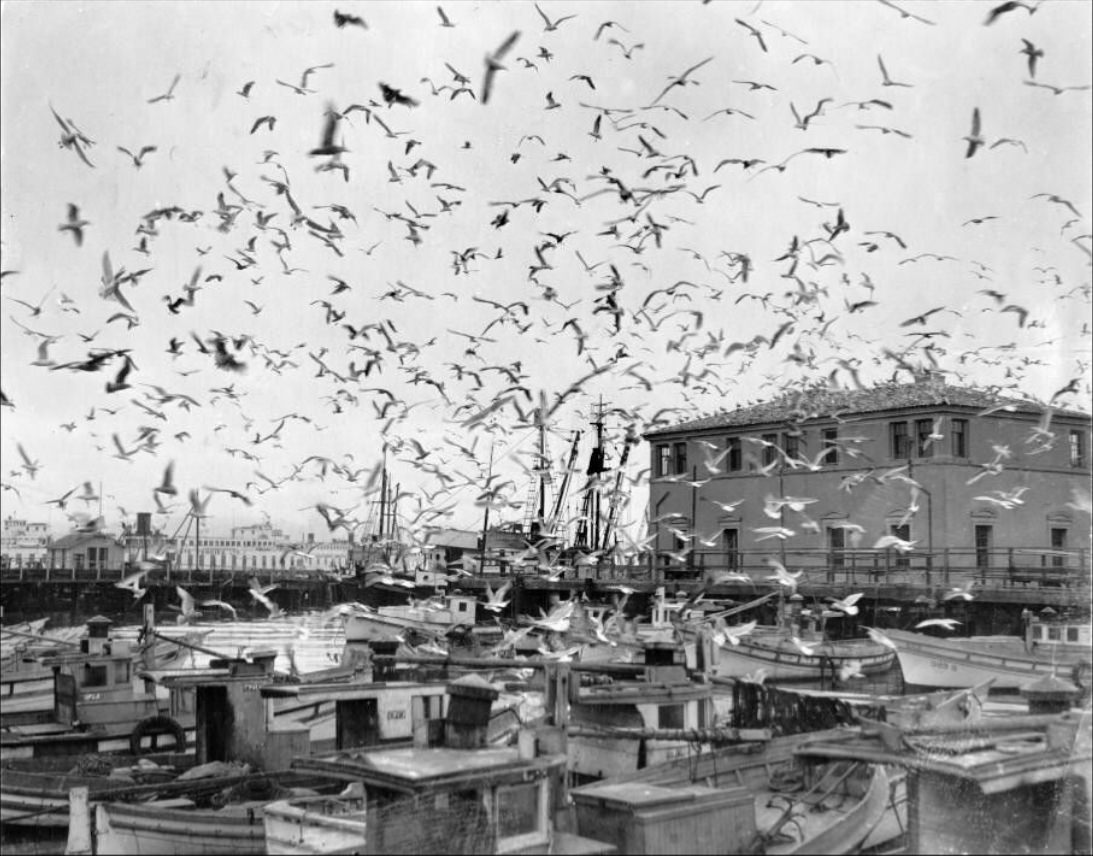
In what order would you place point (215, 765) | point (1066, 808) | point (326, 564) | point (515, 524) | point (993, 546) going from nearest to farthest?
1. point (1066, 808)
2. point (215, 765)
3. point (993, 546)
4. point (515, 524)
5. point (326, 564)

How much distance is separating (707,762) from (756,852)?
1.71m

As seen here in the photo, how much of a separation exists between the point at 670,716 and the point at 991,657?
1314cm

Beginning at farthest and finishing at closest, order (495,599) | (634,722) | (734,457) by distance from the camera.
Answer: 1. (734,457)
2. (495,599)
3. (634,722)

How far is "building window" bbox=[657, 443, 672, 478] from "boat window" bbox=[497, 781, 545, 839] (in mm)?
39370

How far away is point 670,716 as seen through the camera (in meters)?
12.6

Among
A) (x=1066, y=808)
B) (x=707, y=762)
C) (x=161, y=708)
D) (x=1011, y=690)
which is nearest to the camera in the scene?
(x=1066, y=808)

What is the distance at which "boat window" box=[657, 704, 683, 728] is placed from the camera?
12516 mm

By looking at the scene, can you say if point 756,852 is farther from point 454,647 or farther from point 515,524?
point 515,524

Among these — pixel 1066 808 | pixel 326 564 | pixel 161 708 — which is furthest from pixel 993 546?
pixel 326 564

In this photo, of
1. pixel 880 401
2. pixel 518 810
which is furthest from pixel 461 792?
pixel 880 401

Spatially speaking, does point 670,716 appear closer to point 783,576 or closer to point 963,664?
point 783,576

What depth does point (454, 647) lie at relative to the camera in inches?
760

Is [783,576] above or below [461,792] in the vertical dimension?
above

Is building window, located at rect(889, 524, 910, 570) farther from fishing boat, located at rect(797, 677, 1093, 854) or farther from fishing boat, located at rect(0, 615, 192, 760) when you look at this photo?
fishing boat, located at rect(797, 677, 1093, 854)
